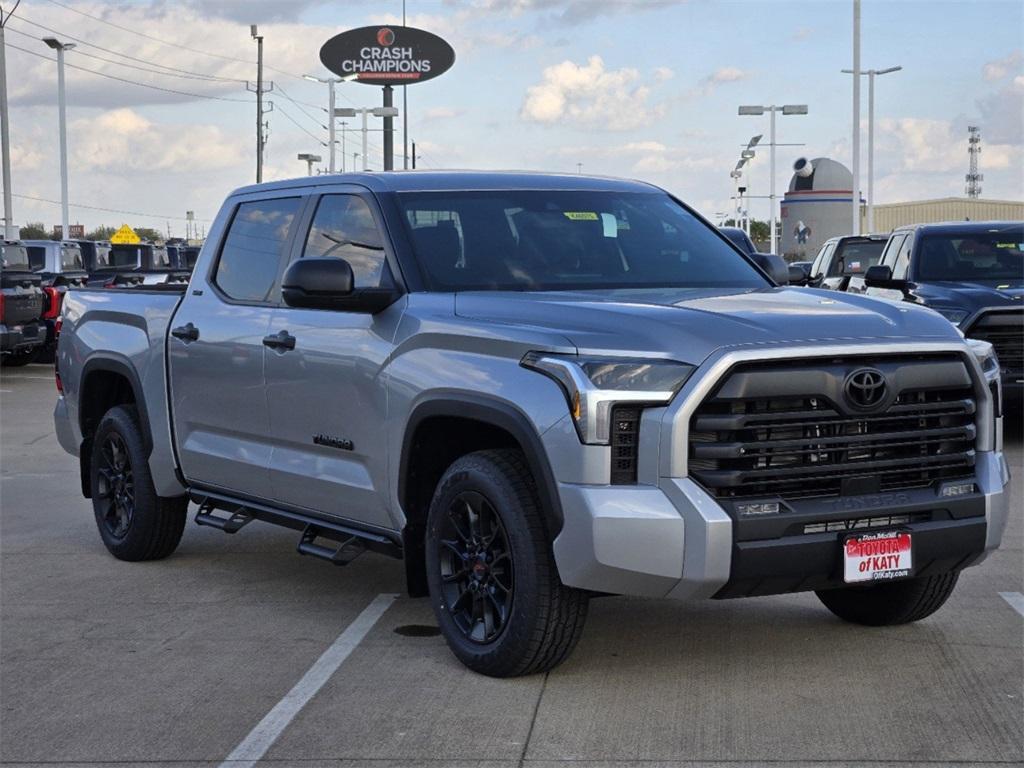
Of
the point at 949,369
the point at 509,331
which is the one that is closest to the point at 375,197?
the point at 509,331

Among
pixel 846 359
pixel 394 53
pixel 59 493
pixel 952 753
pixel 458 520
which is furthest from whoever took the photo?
pixel 394 53

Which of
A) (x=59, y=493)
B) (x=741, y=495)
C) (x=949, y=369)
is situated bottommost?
(x=59, y=493)

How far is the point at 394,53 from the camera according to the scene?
6625cm

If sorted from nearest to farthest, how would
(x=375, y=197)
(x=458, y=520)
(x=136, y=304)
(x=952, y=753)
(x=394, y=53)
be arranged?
(x=952, y=753), (x=458, y=520), (x=375, y=197), (x=136, y=304), (x=394, y=53)

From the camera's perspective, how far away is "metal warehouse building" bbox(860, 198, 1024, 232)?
81250 millimetres

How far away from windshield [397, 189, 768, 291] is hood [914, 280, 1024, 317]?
21.7 ft

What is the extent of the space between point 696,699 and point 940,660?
114cm

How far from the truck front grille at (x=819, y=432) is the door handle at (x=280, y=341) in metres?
2.31

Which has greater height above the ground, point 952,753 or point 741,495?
point 741,495

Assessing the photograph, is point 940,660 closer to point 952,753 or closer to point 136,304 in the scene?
point 952,753

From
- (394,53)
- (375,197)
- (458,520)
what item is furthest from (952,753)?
(394,53)

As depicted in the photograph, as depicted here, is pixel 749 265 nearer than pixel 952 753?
No

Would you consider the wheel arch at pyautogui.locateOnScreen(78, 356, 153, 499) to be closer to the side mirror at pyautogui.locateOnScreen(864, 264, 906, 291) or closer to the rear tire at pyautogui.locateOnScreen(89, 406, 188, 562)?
the rear tire at pyautogui.locateOnScreen(89, 406, 188, 562)

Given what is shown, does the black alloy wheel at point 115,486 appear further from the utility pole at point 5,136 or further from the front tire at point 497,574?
the utility pole at point 5,136
